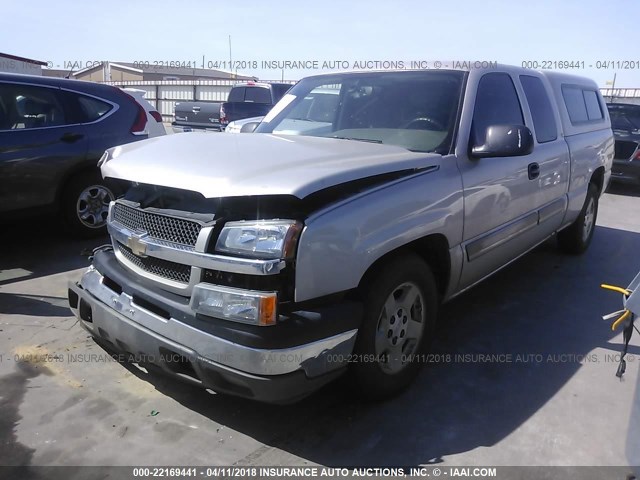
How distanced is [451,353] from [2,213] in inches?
177

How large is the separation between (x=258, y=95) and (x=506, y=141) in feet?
43.2

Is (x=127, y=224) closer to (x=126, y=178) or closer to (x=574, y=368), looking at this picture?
(x=126, y=178)

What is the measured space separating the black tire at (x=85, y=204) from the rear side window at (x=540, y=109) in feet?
14.1

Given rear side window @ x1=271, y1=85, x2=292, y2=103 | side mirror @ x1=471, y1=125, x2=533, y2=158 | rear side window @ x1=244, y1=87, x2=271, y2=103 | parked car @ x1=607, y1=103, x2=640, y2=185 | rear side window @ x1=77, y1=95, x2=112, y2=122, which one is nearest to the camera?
side mirror @ x1=471, y1=125, x2=533, y2=158

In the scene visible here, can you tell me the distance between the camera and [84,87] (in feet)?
20.1

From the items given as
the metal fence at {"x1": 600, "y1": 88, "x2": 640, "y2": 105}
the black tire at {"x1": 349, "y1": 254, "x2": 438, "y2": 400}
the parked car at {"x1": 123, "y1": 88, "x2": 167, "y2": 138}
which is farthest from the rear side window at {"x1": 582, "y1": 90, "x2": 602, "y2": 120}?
the metal fence at {"x1": 600, "y1": 88, "x2": 640, "y2": 105}

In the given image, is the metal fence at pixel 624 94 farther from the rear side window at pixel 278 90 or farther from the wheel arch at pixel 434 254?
the wheel arch at pixel 434 254

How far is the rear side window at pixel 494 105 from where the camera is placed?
12.0 ft

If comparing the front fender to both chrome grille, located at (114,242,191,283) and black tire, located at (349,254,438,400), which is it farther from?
chrome grille, located at (114,242,191,283)

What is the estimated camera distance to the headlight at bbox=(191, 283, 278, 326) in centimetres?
238

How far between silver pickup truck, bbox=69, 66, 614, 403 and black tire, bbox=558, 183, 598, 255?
2229 mm

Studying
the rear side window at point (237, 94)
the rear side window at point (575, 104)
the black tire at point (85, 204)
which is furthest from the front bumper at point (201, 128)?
the rear side window at point (575, 104)

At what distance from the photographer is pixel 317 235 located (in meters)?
2.45

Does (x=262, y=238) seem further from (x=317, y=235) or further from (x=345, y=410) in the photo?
(x=345, y=410)
